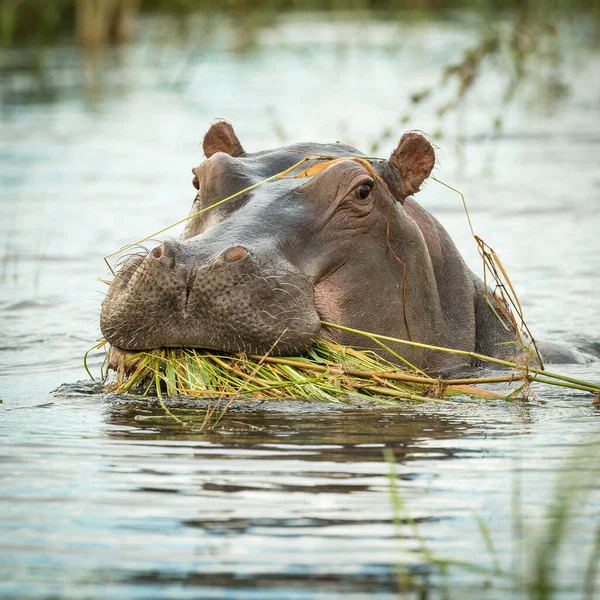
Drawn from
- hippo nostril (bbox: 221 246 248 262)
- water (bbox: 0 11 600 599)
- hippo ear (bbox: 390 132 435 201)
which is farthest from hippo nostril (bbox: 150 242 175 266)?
hippo ear (bbox: 390 132 435 201)

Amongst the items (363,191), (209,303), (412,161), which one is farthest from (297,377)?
(412,161)

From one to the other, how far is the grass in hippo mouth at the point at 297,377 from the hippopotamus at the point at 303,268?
0.27 feet

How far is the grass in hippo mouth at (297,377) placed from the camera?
16.8ft

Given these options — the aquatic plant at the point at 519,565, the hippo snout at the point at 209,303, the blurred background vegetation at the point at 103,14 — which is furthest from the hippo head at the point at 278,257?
the blurred background vegetation at the point at 103,14

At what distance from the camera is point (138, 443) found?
4660 millimetres

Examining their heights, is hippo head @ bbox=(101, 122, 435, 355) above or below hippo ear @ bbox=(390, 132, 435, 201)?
below

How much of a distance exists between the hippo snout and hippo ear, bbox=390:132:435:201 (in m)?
0.96

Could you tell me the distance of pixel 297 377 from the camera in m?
5.13

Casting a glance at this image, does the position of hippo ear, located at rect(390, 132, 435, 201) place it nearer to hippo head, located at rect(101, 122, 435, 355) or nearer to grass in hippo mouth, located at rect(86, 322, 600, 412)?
hippo head, located at rect(101, 122, 435, 355)

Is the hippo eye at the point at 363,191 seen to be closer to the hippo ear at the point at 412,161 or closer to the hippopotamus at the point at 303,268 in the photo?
the hippopotamus at the point at 303,268

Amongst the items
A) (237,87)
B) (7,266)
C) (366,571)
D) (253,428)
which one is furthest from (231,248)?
(237,87)

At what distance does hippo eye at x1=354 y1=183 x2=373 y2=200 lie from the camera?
221 inches

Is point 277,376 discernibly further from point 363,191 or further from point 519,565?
point 519,565

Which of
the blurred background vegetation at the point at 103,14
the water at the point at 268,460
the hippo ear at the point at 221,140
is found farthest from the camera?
the blurred background vegetation at the point at 103,14
